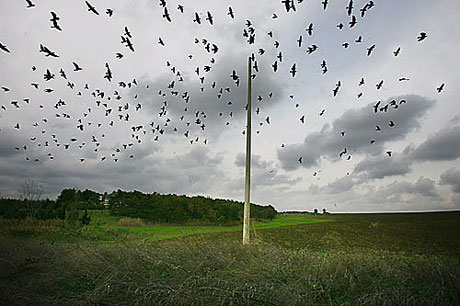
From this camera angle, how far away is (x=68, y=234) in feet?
71.2

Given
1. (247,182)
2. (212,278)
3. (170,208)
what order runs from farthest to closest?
(170,208)
(247,182)
(212,278)

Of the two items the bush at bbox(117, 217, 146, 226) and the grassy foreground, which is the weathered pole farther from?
the bush at bbox(117, 217, 146, 226)

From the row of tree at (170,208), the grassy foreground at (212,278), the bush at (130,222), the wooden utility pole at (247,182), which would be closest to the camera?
the grassy foreground at (212,278)

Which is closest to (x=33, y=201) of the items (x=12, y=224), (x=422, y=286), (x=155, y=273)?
(x=12, y=224)

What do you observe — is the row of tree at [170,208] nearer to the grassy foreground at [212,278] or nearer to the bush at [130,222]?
the bush at [130,222]

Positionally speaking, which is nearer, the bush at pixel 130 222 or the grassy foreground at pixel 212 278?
the grassy foreground at pixel 212 278

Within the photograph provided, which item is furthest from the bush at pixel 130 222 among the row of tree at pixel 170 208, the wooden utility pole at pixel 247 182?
the wooden utility pole at pixel 247 182

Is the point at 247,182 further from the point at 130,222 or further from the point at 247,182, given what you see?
the point at 130,222

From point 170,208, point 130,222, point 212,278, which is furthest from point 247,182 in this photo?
point 170,208

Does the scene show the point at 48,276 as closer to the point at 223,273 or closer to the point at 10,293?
the point at 10,293

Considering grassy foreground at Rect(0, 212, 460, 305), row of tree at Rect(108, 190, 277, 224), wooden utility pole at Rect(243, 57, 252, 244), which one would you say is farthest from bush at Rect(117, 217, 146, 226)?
wooden utility pole at Rect(243, 57, 252, 244)

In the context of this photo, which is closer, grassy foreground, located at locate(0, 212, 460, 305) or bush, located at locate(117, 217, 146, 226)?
grassy foreground, located at locate(0, 212, 460, 305)

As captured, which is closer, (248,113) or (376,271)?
(376,271)

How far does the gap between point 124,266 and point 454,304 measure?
714 centimetres
